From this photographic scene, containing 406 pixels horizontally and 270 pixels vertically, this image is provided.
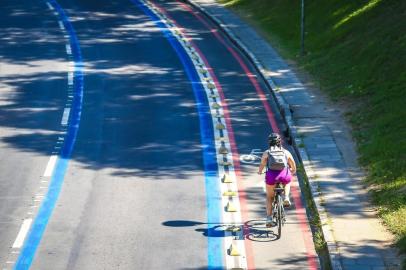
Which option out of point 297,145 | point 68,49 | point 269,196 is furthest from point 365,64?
point 68,49

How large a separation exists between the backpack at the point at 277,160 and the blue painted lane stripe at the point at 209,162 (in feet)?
5.29

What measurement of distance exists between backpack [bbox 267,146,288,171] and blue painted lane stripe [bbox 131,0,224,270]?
1.61 meters

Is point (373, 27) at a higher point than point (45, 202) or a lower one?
higher

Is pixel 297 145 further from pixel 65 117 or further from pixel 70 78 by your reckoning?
pixel 70 78

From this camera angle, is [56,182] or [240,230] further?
[56,182]

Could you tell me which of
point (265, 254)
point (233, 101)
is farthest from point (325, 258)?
point (233, 101)

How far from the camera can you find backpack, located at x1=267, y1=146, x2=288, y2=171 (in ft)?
49.7

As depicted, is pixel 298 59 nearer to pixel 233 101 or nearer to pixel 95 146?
pixel 233 101

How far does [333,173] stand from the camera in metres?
18.2

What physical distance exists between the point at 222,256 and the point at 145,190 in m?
3.46

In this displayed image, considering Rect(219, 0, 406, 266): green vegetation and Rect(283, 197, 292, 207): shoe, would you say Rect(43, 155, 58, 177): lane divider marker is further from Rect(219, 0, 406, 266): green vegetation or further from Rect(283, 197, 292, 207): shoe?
Rect(219, 0, 406, 266): green vegetation

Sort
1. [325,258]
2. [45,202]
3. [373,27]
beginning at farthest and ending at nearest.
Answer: [373,27]
[45,202]
[325,258]

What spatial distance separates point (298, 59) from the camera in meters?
27.7

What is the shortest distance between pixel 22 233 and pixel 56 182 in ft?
8.75
